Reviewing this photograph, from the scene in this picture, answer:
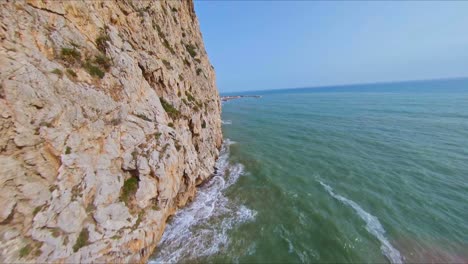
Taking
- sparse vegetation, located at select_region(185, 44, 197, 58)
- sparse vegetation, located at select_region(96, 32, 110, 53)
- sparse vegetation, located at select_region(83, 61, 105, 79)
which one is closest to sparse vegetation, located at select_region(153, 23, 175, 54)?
sparse vegetation, located at select_region(185, 44, 197, 58)

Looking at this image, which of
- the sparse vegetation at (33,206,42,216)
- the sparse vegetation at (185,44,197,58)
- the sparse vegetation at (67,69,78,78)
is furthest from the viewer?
the sparse vegetation at (185,44,197,58)

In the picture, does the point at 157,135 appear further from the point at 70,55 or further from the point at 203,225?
the point at 203,225

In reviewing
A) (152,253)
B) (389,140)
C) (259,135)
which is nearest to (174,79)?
(152,253)

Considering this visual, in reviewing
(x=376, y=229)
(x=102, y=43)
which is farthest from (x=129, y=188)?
(x=376, y=229)

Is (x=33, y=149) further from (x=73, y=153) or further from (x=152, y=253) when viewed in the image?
(x=152, y=253)

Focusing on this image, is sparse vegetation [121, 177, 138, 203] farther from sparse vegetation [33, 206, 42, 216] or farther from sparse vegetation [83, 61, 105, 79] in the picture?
sparse vegetation [83, 61, 105, 79]

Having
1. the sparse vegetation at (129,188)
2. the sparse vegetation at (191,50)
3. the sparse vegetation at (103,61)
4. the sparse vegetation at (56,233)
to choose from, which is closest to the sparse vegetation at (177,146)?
the sparse vegetation at (129,188)

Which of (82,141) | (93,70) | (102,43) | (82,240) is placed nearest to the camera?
(82,240)
